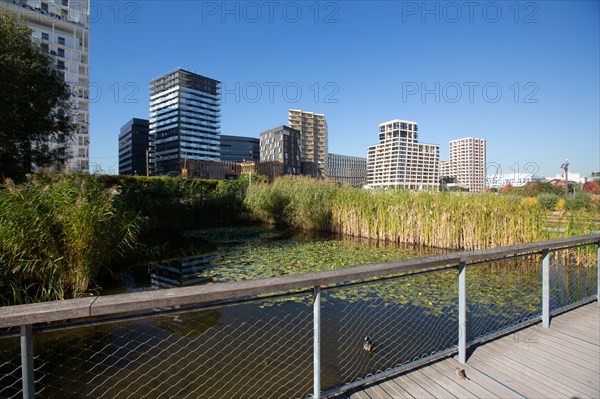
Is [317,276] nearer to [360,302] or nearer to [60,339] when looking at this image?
[360,302]

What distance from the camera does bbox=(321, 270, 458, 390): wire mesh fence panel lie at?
310 cm

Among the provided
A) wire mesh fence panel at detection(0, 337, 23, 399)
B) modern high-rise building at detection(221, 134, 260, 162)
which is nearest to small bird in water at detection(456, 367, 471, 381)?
wire mesh fence panel at detection(0, 337, 23, 399)

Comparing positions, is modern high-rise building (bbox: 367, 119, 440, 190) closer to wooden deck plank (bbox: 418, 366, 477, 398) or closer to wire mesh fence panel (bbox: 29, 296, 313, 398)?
wire mesh fence panel (bbox: 29, 296, 313, 398)

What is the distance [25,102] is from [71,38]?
47.1 metres

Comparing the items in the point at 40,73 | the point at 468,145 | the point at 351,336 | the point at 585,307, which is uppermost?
the point at 468,145

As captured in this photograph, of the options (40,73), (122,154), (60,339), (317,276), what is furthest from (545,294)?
(122,154)

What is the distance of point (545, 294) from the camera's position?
9.18ft

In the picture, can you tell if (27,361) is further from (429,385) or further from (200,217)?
(200,217)

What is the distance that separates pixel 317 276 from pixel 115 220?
17.1ft

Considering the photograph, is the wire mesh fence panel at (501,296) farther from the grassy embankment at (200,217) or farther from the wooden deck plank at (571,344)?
the grassy embankment at (200,217)

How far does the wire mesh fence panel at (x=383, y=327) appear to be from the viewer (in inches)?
122

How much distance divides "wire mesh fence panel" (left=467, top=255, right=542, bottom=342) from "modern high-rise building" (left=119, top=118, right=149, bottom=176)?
3495 inches

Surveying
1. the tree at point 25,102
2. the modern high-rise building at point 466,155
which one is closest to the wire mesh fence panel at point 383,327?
the tree at point 25,102

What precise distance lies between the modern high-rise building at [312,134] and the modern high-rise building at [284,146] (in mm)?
8986
